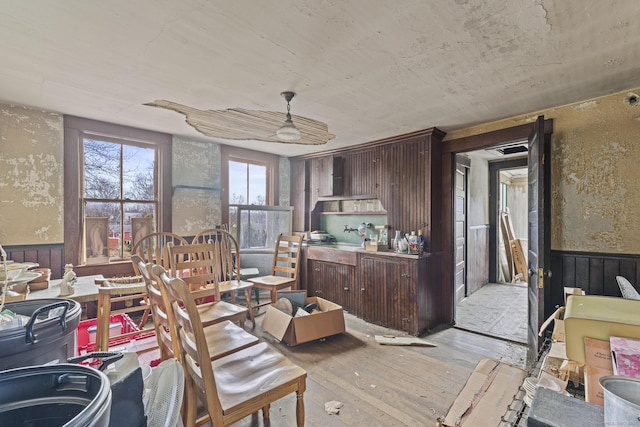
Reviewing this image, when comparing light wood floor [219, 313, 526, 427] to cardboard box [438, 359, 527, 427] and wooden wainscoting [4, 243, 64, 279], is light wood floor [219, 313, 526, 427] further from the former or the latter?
wooden wainscoting [4, 243, 64, 279]

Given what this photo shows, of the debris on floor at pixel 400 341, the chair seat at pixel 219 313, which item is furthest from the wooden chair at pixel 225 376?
the debris on floor at pixel 400 341

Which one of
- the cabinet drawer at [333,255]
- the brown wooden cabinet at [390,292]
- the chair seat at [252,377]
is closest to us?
the chair seat at [252,377]

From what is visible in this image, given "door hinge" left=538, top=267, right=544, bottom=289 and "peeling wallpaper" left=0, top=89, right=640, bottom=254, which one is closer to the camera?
"door hinge" left=538, top=267, right=544, bottom=289

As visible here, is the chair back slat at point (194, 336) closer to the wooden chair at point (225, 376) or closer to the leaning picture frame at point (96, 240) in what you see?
the wooden chair at point (225, 376)

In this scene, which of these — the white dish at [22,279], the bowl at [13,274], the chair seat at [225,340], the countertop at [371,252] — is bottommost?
the chair seat at [225,340]

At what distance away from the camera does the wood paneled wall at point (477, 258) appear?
15.7 ft

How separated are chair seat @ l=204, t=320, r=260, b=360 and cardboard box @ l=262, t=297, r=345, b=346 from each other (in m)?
0.89

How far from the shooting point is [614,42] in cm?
172

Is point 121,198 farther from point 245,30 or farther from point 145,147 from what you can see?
point 245,30

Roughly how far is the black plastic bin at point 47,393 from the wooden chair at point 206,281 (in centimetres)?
166

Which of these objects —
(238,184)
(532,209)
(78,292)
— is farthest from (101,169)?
(532,209)

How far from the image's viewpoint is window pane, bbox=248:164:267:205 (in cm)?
481

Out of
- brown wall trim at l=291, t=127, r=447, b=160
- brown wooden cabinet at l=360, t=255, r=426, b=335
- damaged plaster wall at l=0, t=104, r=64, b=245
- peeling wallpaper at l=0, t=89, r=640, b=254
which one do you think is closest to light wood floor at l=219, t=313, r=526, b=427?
brown wooden cabinet at l=360, t=255, r=426, b=335

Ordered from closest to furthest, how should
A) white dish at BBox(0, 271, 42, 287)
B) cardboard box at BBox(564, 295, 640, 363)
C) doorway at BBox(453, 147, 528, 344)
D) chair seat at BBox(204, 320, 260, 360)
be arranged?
cardboard box at BBox(564, 295, 640, 363) < white dish at BBox(0, 271, 42, 287) < chair seat at BBox(204, 320, 260, 360) < doorway at BBox(453, 147, 528, 344)
